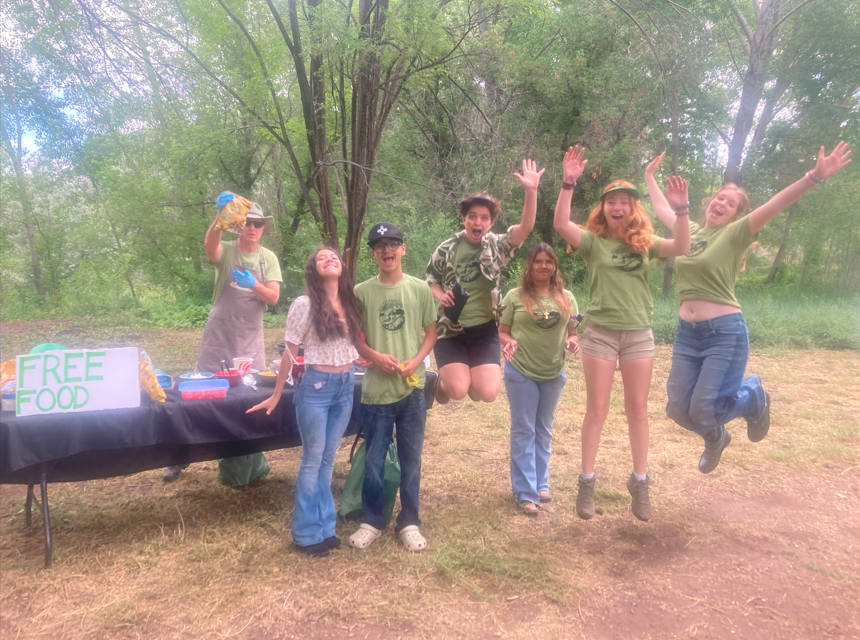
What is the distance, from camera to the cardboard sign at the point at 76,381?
2.66 meters

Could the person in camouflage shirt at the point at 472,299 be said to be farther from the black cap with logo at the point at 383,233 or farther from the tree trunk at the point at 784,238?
the tree trunk at the point at 784,238

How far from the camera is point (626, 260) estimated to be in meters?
3.20

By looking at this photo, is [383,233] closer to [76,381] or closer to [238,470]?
[76,381]

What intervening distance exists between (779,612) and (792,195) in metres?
2.05

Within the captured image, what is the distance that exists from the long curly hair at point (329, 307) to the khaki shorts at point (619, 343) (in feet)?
4.34

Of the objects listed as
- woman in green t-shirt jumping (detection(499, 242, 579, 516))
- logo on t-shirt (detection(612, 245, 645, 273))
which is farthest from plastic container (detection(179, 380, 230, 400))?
logo on t-shirt (detection(612, 245, 645, 273))

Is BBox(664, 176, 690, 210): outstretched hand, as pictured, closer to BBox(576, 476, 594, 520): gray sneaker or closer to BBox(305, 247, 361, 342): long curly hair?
BBox(576, 476, 594, 520): gray sneaker

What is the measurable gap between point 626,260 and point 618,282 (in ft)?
0.46

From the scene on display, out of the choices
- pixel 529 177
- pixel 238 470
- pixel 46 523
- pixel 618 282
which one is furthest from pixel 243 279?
pixel 618 282

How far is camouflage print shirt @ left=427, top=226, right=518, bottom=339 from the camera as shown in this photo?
3350 mm

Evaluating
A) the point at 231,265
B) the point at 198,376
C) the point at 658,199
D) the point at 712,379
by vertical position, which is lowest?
the point at 198,376

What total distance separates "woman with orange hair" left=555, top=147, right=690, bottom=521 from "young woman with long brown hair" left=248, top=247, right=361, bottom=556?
1.29 m

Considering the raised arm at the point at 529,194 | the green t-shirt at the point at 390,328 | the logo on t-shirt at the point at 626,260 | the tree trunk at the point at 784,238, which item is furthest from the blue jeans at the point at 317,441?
the tree trunk at the point at 784,238

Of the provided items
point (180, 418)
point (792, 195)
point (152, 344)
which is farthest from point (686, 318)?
point (152, 344)
